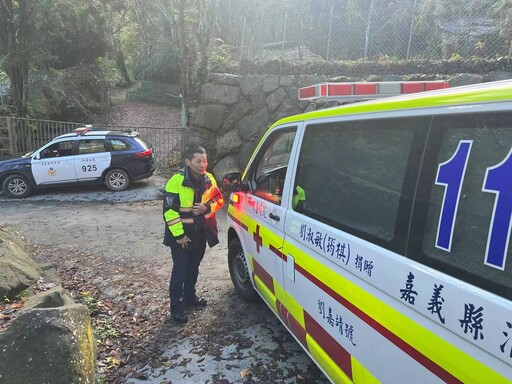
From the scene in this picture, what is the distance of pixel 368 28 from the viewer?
925 cm

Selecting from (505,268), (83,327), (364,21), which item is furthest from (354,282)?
(364,21)

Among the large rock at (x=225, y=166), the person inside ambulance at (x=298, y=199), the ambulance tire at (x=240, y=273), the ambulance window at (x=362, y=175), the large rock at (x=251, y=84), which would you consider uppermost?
the large rock at (x=251, y=84)

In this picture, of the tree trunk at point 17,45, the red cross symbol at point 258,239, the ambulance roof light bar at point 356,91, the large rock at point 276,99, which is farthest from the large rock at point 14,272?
the tree trunk at point 17,45

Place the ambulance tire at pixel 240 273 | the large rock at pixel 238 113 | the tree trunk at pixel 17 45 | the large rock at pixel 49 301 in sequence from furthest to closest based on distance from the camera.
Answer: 1. the tree trunk at pixel 17 45
2. the large rock at pixel 238 113
3. the ambulance tire at pixel 240 273
4. the large rock at pixel 49 301

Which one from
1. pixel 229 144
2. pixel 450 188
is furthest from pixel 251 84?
pixel 450 188

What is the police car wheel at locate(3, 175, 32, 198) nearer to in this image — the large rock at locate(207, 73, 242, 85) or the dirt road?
the dirt road

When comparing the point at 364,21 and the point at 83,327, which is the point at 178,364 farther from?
the point at 364,21

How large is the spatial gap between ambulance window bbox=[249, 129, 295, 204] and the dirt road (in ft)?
4.48

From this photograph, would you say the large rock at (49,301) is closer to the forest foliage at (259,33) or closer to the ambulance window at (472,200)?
the ambulance window at (472,200)

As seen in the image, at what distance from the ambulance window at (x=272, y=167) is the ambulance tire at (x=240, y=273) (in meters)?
0.87

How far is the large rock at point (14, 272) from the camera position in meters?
3.93

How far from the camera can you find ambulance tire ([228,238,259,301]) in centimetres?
431

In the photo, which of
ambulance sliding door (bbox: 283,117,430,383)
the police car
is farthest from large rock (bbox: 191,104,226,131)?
ambulance sliding door (bbox: 283,117,430,383)

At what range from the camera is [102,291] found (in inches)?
197
